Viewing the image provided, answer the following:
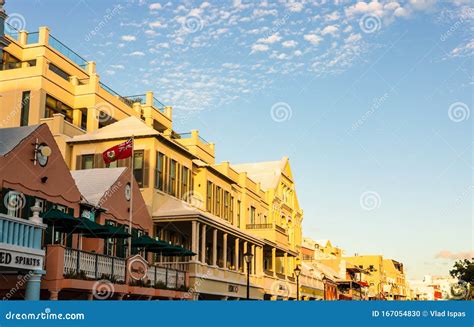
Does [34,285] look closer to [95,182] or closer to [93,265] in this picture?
[93,265]

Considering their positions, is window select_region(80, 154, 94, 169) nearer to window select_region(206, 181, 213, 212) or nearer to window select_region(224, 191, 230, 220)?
window select_region(206, 181, 213, 212)

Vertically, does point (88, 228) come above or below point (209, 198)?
below

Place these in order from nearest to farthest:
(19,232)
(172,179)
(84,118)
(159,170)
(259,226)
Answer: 1. (19,232)
2. (159,170)
3. (172,179)
4. (84,118)
5. (259,226)

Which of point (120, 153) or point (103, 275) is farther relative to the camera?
point (120, 153)

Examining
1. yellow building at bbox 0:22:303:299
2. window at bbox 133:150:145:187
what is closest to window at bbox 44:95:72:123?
yellow building at bbox 0:22:303:299

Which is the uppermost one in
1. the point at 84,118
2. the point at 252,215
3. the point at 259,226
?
the point at 84,118

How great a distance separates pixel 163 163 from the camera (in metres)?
36.7

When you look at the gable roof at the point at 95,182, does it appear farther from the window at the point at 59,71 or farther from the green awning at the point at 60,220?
the window at the point at 59,71

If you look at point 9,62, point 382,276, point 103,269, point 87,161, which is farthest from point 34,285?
point 382,276

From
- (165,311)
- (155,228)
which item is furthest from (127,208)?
(165,311)

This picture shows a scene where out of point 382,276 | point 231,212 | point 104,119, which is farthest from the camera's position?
point 382,276

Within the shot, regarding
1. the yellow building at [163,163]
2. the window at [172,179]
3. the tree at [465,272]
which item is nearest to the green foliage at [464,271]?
the tree at [465,272]

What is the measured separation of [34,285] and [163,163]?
16506 millimetres

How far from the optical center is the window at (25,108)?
37781 mm
